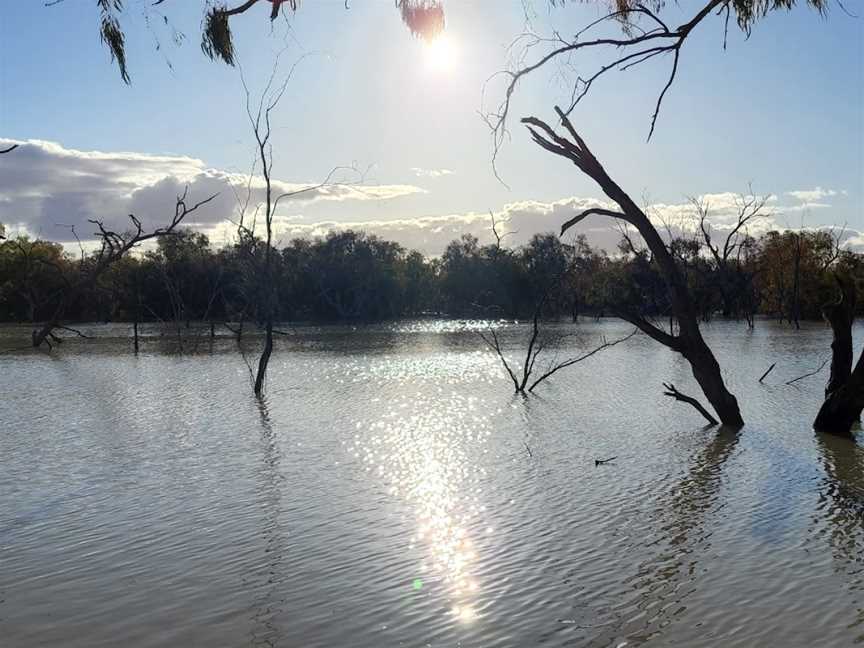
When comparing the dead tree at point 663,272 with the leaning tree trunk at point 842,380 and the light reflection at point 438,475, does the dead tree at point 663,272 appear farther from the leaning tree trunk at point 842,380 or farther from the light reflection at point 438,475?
the light reflection at point 438,475

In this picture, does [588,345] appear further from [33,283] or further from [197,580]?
[33,283]

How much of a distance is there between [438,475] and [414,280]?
7989 centimetres

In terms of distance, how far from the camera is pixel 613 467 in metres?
9.44

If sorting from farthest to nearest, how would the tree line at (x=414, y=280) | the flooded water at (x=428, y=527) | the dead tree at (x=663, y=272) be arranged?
1. the tree line at (x=414, y=280)
2. the dead tree at (x=663, y=272)
3. the flooded water at (x=428, y=527)

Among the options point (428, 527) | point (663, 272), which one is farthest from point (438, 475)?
point (663, 272)

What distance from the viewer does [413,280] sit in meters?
88.6

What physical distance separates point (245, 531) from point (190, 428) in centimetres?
634

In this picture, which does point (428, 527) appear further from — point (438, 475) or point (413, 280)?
point (413, 280)

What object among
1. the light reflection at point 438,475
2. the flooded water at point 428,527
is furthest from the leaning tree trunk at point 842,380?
the light reflection at point 438,475

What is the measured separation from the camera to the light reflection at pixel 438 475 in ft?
18.6

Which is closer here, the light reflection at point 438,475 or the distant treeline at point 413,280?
the light reflection at point 438,475

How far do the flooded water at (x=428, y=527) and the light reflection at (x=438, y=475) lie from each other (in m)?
0.03

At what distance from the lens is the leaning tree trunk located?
11.1 m

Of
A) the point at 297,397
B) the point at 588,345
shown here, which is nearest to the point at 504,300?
the point at 588,345
